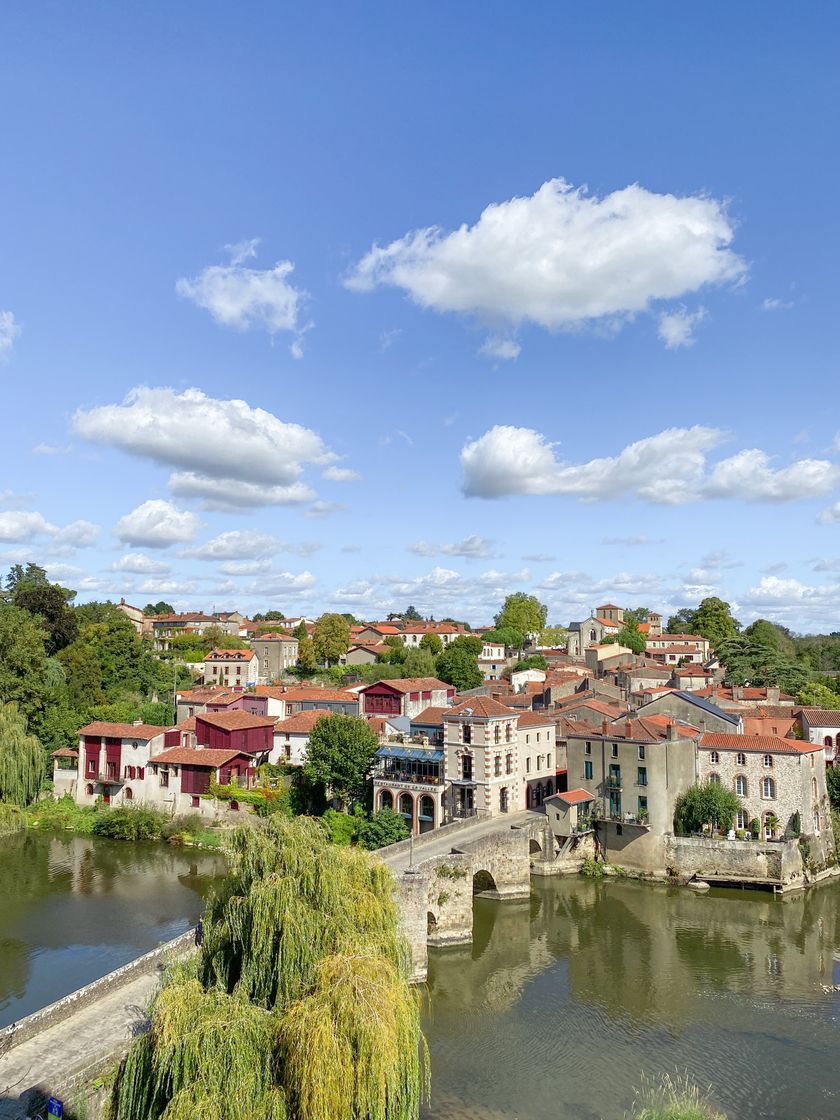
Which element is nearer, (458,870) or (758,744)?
(458,870)

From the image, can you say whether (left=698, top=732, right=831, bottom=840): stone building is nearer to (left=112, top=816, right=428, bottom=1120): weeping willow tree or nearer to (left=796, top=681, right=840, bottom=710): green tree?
(left=796, top=681, right=840, bottom=710): green tree

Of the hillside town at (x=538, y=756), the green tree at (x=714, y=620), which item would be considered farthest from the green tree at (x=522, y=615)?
the hillside town at (x=538, y=756)

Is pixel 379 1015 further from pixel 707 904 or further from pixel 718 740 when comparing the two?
pixel 718 740

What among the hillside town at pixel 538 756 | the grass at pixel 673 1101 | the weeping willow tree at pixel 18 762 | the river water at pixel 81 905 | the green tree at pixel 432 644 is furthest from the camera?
the green tree at pixel 432 644

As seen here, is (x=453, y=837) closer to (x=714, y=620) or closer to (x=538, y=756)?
(x=538, y=756)

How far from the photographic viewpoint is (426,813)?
46438 millimetres

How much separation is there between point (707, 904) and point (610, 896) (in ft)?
14.6

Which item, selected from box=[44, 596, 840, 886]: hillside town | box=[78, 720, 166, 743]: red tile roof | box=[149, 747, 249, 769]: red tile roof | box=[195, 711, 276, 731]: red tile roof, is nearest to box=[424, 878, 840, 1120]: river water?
box=[44, 596, 840, 886]: hillside town

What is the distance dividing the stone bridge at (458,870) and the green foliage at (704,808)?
6911 millimetres

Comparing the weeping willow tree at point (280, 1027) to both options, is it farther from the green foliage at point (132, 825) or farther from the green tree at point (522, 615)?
the green tree at point (522, 615)

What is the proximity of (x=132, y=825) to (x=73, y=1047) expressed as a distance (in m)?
32.6

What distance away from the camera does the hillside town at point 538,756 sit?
138 feet

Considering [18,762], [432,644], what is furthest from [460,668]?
[18,762]

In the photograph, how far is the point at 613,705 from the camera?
190ft
